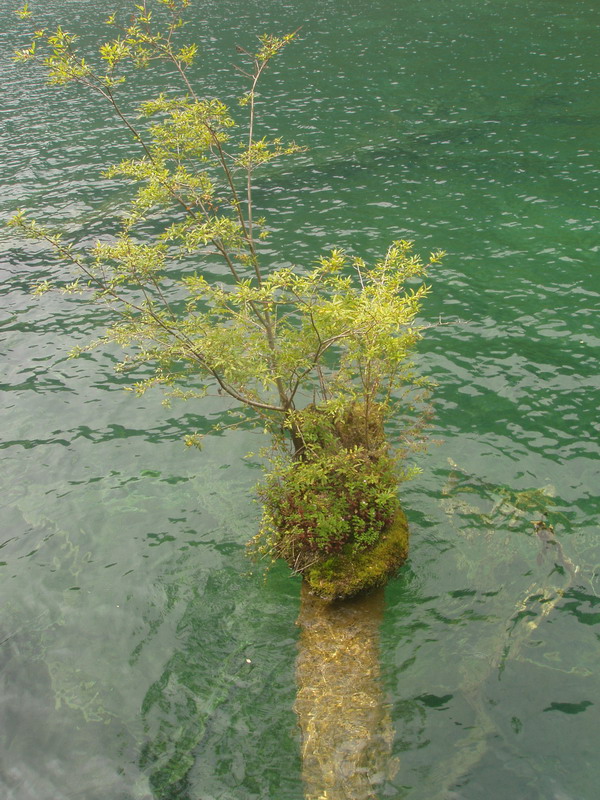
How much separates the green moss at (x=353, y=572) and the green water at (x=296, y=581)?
0.48 metres

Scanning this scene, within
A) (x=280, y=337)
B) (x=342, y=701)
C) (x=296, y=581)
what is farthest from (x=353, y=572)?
(x=280, y=337)

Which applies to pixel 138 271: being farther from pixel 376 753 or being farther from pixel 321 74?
pixel 321 74

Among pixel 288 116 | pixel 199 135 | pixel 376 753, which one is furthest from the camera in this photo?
pixel 288 116

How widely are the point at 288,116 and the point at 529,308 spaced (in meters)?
20.5

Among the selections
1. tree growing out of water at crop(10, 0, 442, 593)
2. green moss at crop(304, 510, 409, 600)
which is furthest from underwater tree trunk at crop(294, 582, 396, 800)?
tree growing out of water at crop(10, 0, 442, 593)

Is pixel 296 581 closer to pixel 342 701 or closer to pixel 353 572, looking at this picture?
pixel 353 572

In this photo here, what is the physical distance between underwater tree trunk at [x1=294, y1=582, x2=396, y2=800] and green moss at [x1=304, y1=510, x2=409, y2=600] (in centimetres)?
19

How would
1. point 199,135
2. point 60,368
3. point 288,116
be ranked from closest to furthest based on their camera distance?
point 199,135
point 60,368
point 288,116

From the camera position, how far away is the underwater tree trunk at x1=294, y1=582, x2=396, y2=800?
8828 mm

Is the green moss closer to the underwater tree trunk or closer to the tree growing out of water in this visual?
the tree growing out of water

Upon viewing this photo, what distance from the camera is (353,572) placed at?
1074cm

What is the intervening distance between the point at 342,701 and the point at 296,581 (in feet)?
7.76

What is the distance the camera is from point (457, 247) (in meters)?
21.3

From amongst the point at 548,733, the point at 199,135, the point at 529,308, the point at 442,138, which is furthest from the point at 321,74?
the point at 548,733
